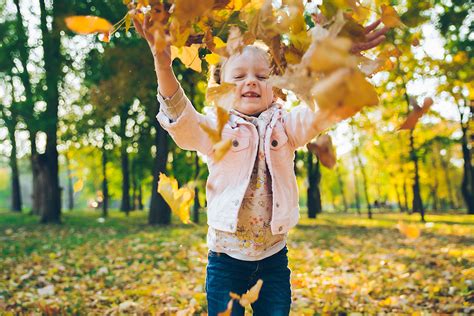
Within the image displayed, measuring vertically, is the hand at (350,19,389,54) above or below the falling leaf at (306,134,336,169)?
above

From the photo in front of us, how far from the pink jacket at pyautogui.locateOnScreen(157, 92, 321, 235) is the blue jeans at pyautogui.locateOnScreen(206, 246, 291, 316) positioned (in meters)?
0.17

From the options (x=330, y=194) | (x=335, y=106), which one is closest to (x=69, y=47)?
(x=335, y=106)

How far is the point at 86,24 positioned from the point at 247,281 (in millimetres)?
1349

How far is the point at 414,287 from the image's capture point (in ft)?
14.6

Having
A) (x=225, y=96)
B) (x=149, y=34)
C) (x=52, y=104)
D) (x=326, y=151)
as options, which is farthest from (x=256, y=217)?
(x=52, y=104)

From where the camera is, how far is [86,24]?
1.10 meters

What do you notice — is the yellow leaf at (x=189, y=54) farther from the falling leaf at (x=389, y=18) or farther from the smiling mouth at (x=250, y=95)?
the falling leaf at (x=389, y=18)

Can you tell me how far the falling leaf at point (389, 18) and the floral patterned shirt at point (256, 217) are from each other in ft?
2.61

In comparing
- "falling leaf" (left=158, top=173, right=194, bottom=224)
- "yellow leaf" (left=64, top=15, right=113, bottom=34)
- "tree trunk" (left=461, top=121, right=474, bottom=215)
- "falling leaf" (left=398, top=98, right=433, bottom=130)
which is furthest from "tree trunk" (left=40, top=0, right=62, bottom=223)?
"tree trunk" (left=461, top=121, right=474, bottom=215)

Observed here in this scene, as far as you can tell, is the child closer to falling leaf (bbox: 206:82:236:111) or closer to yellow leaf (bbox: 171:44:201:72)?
yellow leaf (bbox: 171:44:201:72)

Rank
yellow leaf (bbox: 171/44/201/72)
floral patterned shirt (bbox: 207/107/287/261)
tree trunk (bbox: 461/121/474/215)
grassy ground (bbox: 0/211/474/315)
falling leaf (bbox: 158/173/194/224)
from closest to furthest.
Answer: falling leaf (bbox: 158/173/194/224), yellow leaf (bbox: 171/44/201/72), floral patterned shirt (bbox: 207/107/287/261), grassy ground (bbox: 0/211/474/315), tree trunk (bbox: 461/121/474/215)

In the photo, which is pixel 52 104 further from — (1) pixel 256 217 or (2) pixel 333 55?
(2) pixel 333 55

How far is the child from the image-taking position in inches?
74.6

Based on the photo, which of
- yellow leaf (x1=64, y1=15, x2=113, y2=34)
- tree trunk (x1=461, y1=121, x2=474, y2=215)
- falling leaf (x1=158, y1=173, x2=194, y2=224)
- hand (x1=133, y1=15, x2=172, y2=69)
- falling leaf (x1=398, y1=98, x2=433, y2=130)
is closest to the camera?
yellow leaf (x1=64, y1=15, x2=113, y2=34)
